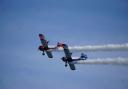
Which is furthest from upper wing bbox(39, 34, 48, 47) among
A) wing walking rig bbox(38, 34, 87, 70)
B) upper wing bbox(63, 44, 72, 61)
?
upper wing bbox(63, 44, 72, 61)

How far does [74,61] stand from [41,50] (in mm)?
10045

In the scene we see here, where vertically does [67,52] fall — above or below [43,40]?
below

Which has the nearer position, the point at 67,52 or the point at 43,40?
the point at 67,52

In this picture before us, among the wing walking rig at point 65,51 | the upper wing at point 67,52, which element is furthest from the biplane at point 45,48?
the upper wing at point 67,52

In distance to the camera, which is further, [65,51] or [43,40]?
[43,40]

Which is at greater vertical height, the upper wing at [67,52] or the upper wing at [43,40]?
the upper wing at [43,40]

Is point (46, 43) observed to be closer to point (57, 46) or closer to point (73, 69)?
point (57, 46)

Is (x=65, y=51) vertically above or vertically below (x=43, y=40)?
below

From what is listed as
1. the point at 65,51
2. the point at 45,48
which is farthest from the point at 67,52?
the point at 45,48

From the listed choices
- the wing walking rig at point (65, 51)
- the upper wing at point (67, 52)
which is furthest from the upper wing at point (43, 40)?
the upper wing at point (67, 52)

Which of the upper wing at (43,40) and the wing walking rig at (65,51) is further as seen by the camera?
the upper wing at (43,40)

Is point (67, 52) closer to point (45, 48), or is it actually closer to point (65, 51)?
point (65, 51)

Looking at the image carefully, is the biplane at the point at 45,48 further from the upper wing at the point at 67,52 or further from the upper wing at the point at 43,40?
the upper wing at the point at 67,52

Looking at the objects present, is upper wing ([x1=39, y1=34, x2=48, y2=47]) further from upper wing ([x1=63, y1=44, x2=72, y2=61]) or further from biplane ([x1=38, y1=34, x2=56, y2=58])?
upper wing ([x1=63, y1=44, x2=72, y2=61])
